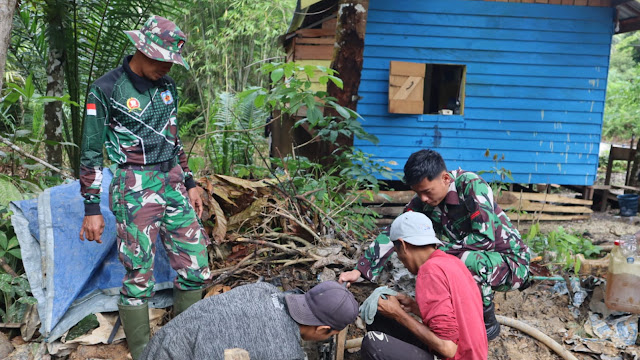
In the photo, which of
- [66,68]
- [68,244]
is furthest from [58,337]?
[66,68]

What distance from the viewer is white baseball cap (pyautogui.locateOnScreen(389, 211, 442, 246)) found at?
2.47m

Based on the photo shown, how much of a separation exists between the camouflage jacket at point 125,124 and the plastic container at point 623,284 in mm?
3355

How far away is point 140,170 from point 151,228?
342 millimetres

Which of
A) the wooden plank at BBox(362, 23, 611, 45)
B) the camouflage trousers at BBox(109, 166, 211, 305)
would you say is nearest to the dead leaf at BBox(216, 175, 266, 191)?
the camouflage trousers at BBox(109, 166, 211, 305)

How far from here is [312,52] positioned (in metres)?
8.33

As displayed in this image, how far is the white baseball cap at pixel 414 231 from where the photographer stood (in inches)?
97.3

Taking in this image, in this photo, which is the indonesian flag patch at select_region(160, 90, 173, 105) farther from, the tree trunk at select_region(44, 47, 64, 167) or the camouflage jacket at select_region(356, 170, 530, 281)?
the tree trunk at select_region(44, 47, 64, 167)

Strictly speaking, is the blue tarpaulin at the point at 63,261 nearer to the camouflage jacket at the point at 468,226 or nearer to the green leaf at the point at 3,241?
the green leaf at the point at 3,241

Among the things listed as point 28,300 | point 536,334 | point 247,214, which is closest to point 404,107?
point 247,214

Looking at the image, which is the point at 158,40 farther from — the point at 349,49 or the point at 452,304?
the point at 349,49

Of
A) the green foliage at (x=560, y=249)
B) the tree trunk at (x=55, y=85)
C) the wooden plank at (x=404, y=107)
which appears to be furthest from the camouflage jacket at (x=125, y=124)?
the wooden plank at (x=404, y=107)

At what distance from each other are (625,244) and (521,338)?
3.62 feet

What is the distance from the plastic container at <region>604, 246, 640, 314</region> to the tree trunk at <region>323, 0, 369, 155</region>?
2671 mm

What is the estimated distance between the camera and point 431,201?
9.66ft
